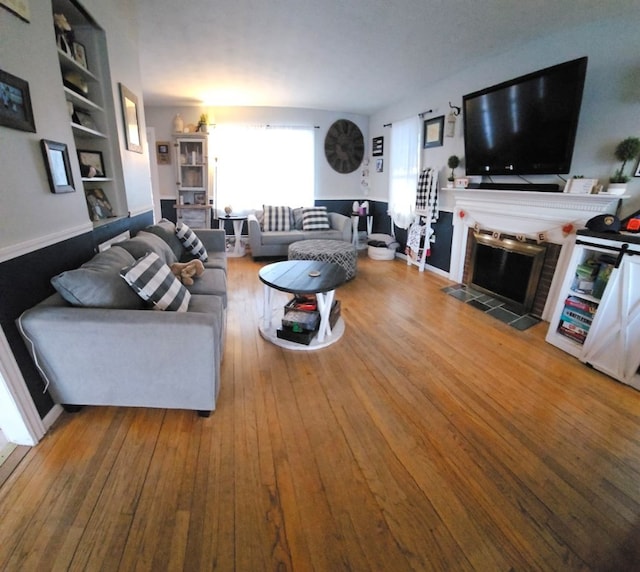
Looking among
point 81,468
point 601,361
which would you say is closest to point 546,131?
point 601,361

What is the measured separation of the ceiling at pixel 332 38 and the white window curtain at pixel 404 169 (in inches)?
21.8

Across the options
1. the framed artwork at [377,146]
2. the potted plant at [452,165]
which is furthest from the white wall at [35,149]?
the framed artwork at [377,146]

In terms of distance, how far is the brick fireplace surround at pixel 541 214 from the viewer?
234 centimetres

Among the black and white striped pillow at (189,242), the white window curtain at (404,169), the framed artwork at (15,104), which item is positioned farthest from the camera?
the white window curtain at (404,169)

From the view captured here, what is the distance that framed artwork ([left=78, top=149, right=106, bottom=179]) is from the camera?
7.15ft

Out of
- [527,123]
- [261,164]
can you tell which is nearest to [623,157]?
[527,123]

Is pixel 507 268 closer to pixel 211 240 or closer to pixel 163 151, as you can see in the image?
pixel 211 240

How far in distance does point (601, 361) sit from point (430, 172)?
9.00ft

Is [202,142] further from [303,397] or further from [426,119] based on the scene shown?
[303,397]

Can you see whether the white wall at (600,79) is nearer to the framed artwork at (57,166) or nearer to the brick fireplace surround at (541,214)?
the brick fireplace surround at (541,214)

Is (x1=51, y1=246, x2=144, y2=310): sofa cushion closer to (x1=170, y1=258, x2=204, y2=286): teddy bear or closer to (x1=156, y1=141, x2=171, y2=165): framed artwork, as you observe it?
(x1=170, y1=258, x2=204, y2=286): teddy bear

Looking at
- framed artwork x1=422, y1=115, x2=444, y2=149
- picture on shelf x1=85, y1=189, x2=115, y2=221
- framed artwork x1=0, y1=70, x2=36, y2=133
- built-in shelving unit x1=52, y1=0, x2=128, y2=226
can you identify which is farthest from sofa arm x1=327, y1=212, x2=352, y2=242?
framed artwork x1=0, y1=70, x2=36, y2=133

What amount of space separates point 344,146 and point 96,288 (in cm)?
500

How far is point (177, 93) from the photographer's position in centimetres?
420
